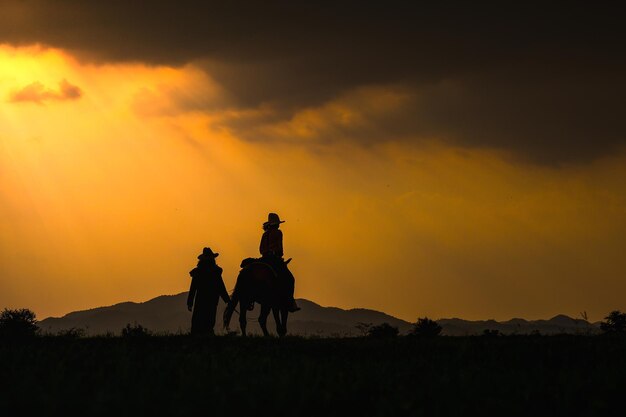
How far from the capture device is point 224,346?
20.5 metres

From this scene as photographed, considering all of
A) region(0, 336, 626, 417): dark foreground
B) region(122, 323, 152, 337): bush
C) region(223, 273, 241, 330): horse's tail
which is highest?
region(223, 273, 241, 330): horse's tail

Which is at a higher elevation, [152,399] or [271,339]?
[271,339]

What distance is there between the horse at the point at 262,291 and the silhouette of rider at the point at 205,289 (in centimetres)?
153

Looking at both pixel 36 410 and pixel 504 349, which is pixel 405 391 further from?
pixel 504 349

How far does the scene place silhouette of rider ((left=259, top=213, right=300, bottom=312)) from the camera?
87.2 feet

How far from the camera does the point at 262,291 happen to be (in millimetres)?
26625

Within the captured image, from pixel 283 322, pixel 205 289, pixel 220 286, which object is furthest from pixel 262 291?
pixel 205 289

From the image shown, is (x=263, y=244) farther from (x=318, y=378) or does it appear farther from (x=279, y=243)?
(x=318, y=378)

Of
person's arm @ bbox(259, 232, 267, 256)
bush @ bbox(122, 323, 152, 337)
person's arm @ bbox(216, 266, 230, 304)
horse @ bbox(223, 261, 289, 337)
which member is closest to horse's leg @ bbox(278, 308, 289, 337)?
horse @ bbox(223, 261, 289, 337)

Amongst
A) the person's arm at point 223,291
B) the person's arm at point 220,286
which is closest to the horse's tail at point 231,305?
the person's arm at point 223,291

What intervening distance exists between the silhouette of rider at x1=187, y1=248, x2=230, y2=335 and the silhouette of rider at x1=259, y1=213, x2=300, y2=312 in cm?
248

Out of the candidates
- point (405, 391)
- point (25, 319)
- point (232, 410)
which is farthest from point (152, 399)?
point (25, 319)

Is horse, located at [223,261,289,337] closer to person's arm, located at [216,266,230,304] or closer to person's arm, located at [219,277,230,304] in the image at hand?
person's arm, located at [219,277,230,304]

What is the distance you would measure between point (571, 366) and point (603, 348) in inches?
98.2
